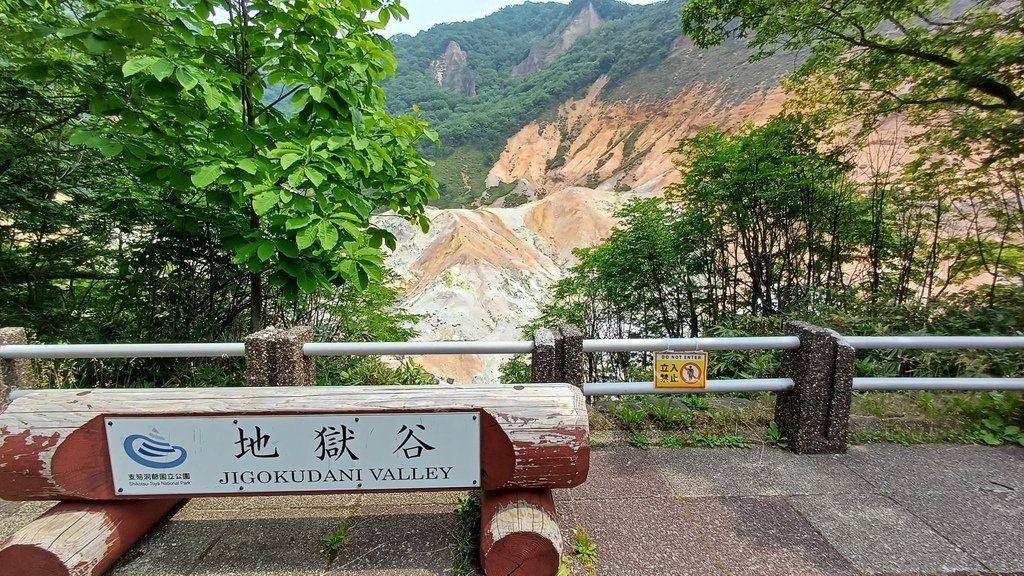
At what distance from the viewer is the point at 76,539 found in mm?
1747

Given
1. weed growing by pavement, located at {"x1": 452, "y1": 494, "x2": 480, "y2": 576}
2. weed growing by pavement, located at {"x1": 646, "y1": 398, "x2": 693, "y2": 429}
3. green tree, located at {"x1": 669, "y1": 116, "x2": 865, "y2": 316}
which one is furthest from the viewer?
green tree, located at {"x1": 669, "y1": 116, "x2": 865, "y2": 316}

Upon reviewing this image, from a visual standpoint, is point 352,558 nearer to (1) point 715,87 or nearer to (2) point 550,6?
(1) point 715,87

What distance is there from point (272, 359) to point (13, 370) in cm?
162

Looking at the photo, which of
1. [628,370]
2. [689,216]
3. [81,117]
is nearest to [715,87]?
[689,216]

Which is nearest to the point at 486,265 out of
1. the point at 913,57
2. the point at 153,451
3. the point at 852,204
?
the point at 852,204

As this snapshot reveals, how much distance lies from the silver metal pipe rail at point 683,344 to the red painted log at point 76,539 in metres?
2.35

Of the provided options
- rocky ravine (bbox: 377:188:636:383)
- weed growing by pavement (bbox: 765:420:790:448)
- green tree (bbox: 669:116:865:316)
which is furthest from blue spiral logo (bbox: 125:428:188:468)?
rocky ravine (bbox: 377:188:636:383)

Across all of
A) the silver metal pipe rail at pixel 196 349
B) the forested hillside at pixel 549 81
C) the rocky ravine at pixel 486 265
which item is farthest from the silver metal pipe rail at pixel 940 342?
the forested hillside at pixel 549 81

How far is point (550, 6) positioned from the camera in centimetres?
10556

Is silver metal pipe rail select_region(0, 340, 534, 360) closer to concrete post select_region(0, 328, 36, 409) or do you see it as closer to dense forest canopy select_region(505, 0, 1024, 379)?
concrete post select_region(0, 328, 36, 409)

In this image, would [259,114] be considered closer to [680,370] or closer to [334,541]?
[334,541]

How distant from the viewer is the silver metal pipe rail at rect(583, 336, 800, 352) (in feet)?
9.16

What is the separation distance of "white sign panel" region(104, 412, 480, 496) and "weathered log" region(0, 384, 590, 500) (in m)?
0.04

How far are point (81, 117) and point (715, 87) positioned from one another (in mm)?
42264
